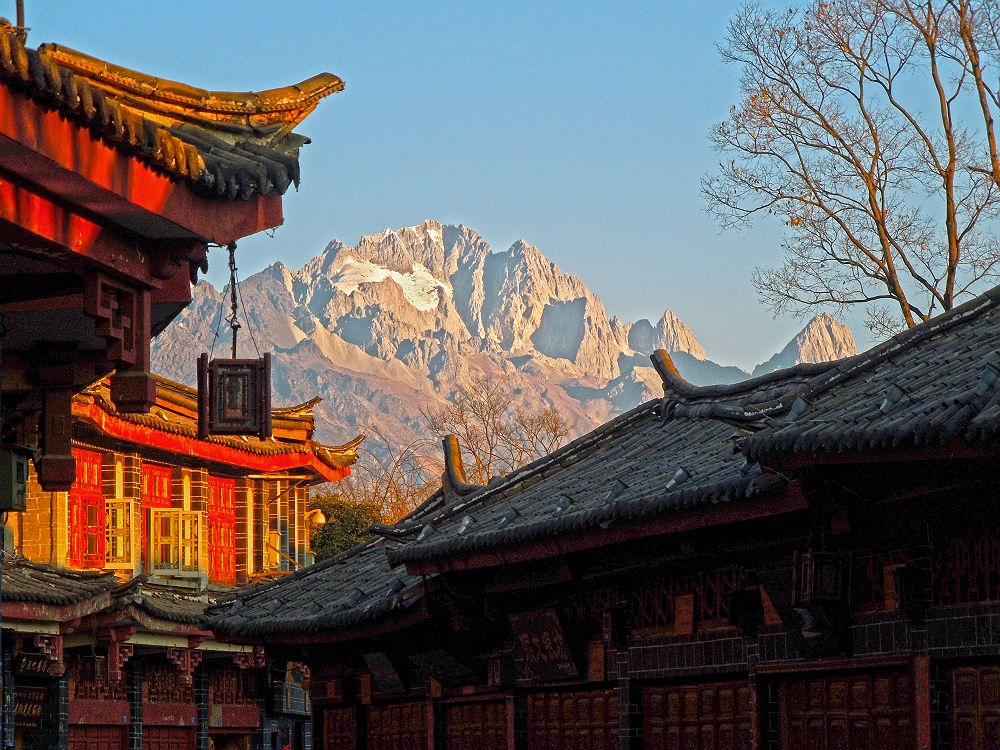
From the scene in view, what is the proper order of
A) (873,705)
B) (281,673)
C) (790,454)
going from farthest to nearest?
(281,673) → (873,705) → (790,454)

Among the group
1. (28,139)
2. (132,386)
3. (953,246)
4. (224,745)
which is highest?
(953,246)

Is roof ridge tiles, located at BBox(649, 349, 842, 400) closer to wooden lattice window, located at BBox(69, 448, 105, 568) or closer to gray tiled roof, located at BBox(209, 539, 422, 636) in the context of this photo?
gray tiled roof, located at BBox(209, 539, 422, 636)

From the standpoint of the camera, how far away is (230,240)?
9.52 m

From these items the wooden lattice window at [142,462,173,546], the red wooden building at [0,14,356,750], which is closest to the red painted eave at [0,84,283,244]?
the red wooden building at [0,14,356,750]

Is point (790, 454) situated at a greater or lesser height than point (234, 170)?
lesser

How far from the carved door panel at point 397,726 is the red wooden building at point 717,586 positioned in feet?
0.09

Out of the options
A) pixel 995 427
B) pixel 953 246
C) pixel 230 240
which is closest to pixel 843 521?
pixel 995 427

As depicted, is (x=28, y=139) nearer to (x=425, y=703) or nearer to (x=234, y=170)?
(x=234, y=170)

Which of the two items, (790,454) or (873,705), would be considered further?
(873,705)

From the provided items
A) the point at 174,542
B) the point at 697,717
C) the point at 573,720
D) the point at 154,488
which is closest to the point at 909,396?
the point at 697,717

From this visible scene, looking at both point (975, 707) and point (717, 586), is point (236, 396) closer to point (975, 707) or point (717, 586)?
point (717, 586)

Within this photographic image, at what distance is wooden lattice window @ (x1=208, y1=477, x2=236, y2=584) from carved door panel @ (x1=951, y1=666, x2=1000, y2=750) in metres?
25.8

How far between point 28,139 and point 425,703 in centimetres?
785

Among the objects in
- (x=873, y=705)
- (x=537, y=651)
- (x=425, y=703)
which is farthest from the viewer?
(x=425, y=703)
